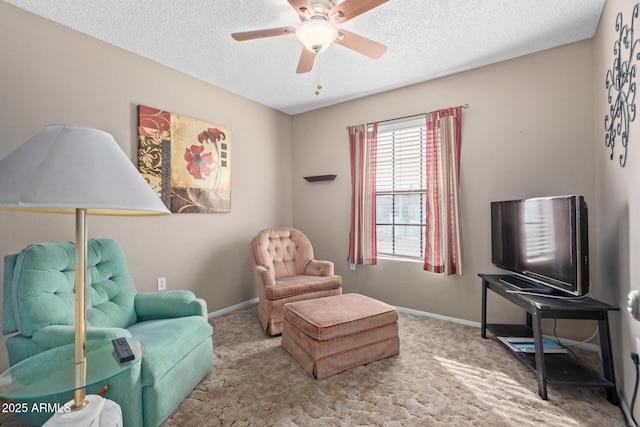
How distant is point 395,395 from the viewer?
71.9 inches

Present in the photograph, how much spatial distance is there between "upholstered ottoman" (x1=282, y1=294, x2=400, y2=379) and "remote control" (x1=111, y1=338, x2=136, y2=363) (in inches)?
42.7

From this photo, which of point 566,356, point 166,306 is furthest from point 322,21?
point 566,356

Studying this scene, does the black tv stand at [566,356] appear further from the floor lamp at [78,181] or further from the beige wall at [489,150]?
the floor lamp at [78,181]

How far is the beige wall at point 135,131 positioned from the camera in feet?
6.73

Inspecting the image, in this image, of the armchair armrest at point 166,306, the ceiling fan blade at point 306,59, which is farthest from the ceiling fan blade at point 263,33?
the armchair armrest at point 166,306

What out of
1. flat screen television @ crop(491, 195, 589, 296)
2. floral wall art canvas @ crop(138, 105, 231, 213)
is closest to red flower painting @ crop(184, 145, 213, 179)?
floral wall art canvas @ crop(138, 105, 231, 213)

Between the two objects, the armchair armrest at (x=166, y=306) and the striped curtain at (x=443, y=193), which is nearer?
the armchair armrest at (x=166, y=306)

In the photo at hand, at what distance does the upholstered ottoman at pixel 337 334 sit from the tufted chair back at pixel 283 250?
92 centimetres

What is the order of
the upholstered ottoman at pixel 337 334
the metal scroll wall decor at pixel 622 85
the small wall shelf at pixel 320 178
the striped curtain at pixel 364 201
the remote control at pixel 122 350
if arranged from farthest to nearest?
the small wall shelf at pixel 320 178, the striped curtain at pixel 364 201, the upholstered ottoman at pixel 337 334, the metal scroll wall decor at pixel 622 85, the remote control at pixel 122 350

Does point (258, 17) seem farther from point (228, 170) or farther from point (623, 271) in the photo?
point (623, 271)

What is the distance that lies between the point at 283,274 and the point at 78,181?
2.54 metres

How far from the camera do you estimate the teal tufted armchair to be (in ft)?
4.74

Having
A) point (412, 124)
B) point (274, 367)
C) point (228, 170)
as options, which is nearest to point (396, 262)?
point (412, 124)

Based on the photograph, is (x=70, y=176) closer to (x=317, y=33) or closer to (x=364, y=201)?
(x=317, y=33)
